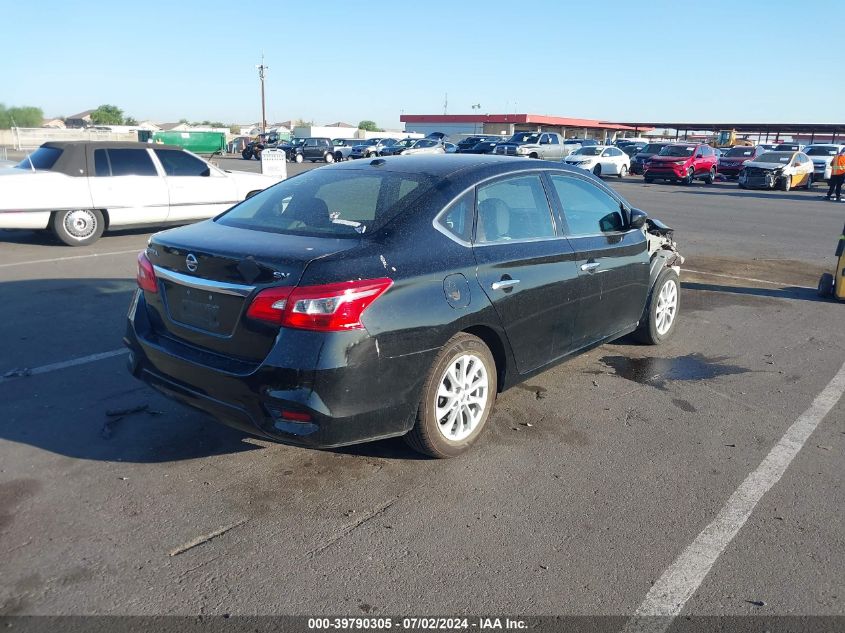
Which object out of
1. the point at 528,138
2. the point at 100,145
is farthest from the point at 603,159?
the point at 100,145

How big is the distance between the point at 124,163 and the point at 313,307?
9.18 m

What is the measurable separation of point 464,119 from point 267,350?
78.7 metres

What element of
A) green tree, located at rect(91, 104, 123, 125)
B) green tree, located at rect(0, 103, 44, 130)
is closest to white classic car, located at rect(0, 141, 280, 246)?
green tree, located at rect(0, 103, 44, 130)

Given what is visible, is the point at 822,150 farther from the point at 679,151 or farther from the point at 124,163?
the point at 124,163

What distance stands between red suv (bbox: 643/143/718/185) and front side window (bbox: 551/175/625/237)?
2729cm

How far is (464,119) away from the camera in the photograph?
78.8m

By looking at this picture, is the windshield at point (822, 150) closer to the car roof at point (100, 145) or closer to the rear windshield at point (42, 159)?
the car roof at point (100, 145)

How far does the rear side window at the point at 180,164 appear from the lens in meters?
11.7

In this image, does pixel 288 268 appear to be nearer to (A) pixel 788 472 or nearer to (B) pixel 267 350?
(B) pixel 267 350

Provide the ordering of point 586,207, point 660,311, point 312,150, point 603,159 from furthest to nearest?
point 312,150, point 603,159, point 660,311, point 586,207

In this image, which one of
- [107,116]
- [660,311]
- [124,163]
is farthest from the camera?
[107,116]

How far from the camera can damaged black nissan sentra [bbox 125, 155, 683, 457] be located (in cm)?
339

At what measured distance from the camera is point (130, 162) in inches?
442

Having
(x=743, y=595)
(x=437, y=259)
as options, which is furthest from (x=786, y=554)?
(x=437, y=259)
